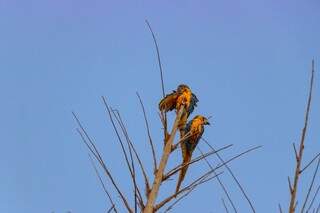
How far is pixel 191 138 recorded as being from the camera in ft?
19.2

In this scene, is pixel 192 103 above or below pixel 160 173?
A: above

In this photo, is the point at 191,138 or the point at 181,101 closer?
the point at 191,138

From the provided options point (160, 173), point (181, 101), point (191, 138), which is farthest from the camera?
point (181, 101)

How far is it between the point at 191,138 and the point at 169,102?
495mm

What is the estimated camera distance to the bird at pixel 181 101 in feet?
19.5

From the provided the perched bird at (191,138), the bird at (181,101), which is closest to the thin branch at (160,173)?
the perched bird at (191,138)

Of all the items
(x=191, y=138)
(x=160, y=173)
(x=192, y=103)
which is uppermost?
(x=192, y=103)

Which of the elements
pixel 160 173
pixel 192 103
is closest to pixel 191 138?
pixel 192 103

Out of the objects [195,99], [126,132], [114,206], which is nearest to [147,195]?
[114,206]

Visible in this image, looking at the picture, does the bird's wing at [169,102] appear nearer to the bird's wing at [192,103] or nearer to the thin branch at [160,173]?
the bird's wing at [192,103]

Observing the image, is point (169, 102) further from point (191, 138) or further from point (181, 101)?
point (191, 138)

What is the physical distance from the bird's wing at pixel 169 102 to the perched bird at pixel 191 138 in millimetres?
280

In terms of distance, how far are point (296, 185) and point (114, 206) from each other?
1589 mm

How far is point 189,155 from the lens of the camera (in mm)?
5582
